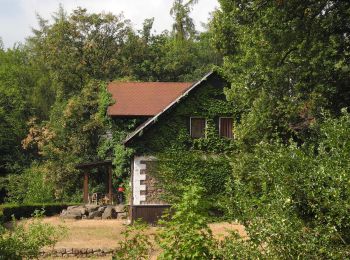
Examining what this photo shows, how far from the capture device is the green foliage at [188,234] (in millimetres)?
9141

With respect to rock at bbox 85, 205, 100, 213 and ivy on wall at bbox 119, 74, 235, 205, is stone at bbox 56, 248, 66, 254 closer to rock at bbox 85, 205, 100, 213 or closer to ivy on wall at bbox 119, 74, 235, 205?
ivy on wall at bbox 119, 74, 235, 205

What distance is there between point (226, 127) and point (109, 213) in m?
8.72

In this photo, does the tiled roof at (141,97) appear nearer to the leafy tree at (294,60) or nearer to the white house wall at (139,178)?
the white house wall at (139,178)

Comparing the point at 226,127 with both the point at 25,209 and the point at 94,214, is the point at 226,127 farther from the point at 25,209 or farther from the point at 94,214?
the point at 25,209

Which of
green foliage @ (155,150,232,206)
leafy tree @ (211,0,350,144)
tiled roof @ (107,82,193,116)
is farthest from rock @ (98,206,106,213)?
leafy tree @ (211,0,350,144)

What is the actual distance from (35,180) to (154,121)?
61.5ft

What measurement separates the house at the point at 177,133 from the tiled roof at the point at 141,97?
4073 millimetres

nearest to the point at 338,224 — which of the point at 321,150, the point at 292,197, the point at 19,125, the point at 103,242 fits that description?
the point at 292,197

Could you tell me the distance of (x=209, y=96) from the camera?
27016 millimetres

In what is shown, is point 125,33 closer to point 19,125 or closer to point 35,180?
point 19,125

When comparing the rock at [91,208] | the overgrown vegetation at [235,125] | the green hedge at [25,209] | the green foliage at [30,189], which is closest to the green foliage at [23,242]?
the overgrown vegetation at [235,125]

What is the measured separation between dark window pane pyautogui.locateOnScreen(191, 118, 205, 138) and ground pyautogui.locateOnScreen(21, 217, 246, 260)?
4583mm

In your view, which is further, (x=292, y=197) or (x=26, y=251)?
(x=26, y=251)

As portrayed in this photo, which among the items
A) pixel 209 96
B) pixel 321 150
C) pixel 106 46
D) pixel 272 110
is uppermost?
pixel 106 46
